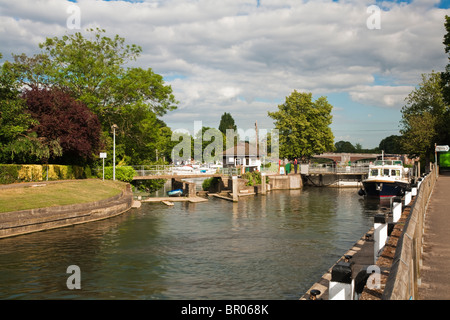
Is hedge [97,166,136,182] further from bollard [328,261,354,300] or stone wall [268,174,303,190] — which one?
bollard [328,261,354,300]

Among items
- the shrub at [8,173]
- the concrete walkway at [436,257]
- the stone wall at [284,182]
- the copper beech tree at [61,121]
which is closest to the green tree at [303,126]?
the stone wall at [284,182]

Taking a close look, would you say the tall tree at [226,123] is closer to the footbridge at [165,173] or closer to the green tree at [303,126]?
the green tree at [303,126]

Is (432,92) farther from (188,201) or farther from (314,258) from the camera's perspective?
(314,258)

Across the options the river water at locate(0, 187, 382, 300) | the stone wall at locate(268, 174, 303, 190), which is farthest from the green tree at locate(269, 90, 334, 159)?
the river water at locate(0, 187, 382, 300)

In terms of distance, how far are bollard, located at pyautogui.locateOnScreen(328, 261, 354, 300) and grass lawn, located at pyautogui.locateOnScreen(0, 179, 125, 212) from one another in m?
20.7

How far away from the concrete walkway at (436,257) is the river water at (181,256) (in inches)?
186

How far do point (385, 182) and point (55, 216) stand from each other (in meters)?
35.4

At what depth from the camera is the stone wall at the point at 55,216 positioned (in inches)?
839

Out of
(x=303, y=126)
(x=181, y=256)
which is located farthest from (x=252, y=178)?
(x=181, y=256)

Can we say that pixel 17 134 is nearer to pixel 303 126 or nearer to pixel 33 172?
pixel 33 172

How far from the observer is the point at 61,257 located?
58.9ft
